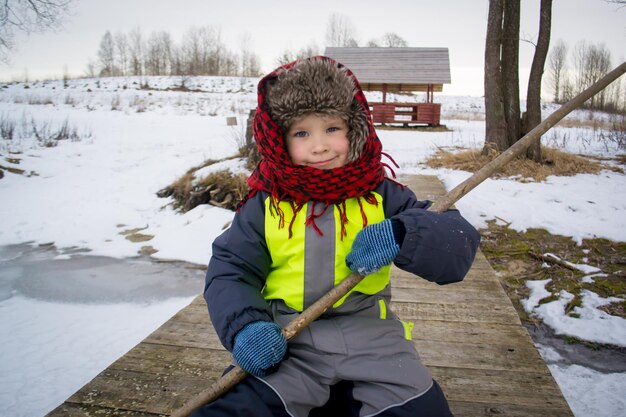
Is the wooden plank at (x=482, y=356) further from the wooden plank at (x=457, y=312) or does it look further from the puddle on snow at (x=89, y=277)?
the puddle on snow at (x=89, y=277)

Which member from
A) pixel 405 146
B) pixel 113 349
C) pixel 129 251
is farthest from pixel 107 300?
pixel 405 146

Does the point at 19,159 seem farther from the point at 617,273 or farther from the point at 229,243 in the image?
the point at 617,273

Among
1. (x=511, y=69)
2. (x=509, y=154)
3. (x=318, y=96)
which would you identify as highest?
(x=511, y=69)

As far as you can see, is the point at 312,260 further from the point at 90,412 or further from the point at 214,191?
the point at 214,191

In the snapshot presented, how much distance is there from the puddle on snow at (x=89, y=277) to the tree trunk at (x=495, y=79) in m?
5.20

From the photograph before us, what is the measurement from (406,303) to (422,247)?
1275 millimetres

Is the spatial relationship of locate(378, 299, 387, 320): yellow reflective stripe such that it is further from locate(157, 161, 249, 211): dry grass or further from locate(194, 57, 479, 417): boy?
locate(157, 161, 249, 211): dry grass

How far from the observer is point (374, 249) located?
125 centimetres

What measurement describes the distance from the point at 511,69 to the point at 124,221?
6.63 metres

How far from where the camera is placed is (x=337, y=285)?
50.4 inches

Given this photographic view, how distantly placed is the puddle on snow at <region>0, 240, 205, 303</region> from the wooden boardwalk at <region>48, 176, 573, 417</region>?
154cm

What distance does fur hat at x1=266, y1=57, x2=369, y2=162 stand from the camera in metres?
1.37

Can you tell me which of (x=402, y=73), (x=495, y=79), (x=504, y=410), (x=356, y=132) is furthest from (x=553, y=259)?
(x=402, y=73)

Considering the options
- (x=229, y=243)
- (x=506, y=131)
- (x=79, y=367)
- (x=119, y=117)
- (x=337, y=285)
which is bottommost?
(x=79, y=367)
